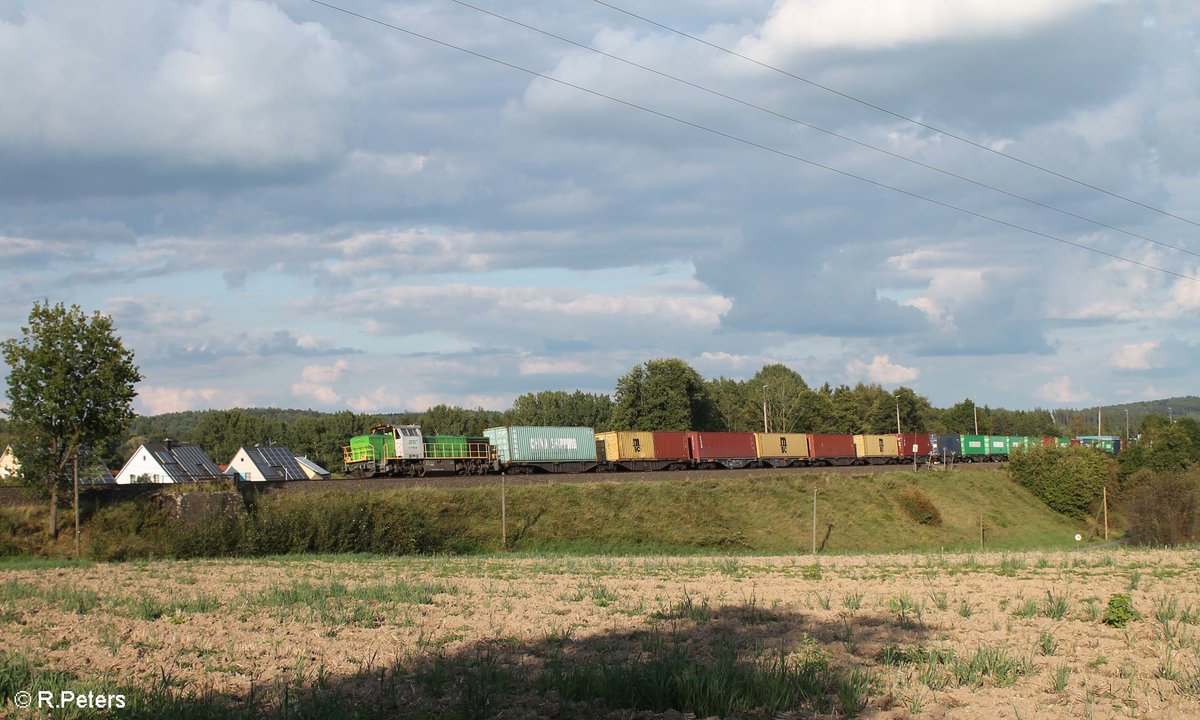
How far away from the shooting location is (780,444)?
82000 mm

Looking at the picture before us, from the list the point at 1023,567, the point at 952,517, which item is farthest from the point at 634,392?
the point at 1023,567

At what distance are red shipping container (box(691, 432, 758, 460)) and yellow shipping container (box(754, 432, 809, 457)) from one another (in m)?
0.85

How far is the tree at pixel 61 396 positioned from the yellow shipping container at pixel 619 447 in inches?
1372

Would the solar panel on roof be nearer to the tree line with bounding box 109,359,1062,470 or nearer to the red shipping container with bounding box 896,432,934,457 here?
the tree line with bounding box 109,359,1062,470

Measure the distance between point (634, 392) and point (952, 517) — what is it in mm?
58978

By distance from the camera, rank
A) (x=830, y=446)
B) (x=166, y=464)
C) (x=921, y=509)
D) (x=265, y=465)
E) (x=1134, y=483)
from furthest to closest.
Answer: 1. (x=265, y=465)
2. (x=830, y=446)
3. (x=166, y=464)
4. (x=1134, y=483)
5. (x=921, y=509)

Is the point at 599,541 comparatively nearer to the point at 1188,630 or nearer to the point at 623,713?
the point at 1188,630

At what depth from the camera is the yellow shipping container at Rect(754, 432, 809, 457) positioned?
79812 mm

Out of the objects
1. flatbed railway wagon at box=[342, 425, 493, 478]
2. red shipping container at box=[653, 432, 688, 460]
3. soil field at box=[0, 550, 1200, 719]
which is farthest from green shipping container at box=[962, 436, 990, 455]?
soil field at box=[0, 550, 1200, 719]

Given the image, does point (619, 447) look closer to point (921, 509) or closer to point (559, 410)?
point (921, 509)

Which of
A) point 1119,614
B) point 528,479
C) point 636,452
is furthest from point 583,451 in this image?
point 1119,614

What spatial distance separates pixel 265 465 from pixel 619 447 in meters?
46.7

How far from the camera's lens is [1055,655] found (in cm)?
1219

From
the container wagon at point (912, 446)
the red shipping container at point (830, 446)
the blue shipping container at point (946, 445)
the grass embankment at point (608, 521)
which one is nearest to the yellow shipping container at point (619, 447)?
the grass embankment at point (608, 521)
